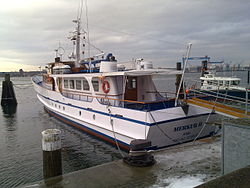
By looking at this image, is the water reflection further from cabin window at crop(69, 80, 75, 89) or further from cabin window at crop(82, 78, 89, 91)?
cabin window at crop(82, 78, 89, 91)

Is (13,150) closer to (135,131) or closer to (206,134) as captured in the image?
(135,131)

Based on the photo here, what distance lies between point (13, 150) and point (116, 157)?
552cm

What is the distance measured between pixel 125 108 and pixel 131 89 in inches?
94.1

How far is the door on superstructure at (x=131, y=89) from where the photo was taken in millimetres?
11117

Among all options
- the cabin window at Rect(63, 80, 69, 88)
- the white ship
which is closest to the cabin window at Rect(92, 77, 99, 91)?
the white ship

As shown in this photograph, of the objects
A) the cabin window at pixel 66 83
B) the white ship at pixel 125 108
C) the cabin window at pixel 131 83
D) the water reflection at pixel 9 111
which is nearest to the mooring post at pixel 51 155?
the white ship at pixel 125 108

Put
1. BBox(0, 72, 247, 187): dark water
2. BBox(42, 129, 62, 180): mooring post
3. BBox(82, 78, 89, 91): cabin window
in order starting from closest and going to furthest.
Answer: BBox(42, 129, 62, 180): mooring post → BBox(0, 72, 247, 187): dark water → BBox(82, 78, 89, 91): cabin window

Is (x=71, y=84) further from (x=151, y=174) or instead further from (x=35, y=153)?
(x=151, y=174)

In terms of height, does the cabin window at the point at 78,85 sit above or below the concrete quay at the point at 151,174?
above

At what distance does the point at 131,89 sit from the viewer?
11250 millimetres

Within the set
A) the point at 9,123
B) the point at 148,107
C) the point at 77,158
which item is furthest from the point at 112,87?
the point at 9,123

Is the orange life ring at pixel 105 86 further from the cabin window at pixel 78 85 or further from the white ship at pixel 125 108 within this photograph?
the cabin window at pixel 78 85

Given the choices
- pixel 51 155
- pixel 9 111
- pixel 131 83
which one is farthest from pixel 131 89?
pixel 9 111

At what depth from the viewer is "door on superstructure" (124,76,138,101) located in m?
11.1
